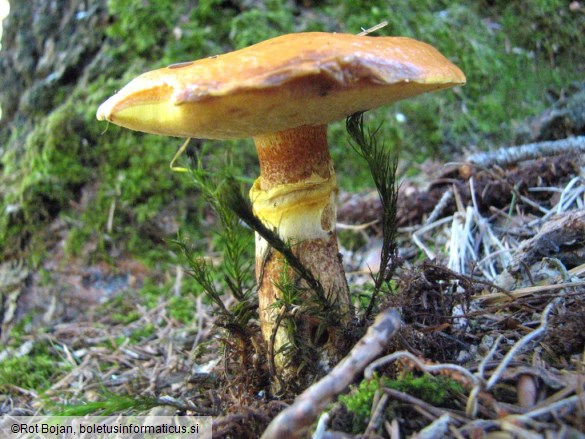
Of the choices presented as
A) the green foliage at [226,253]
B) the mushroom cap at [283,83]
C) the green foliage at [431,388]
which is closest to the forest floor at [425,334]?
the green foliage at [431,388]

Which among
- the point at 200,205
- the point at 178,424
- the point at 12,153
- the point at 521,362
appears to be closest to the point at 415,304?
the point at 521,362

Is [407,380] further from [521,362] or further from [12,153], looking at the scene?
[12,153]

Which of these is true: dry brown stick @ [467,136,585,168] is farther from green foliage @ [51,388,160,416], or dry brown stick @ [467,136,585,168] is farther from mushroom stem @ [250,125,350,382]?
green foliage @ [51,388,160,416]

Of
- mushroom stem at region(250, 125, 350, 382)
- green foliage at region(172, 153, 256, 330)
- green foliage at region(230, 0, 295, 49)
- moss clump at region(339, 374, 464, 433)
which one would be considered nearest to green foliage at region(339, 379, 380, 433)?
moss clump at region(339, 374, 464, 433)

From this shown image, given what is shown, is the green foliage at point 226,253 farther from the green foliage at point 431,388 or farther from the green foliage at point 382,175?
the green foliage at point 431,388

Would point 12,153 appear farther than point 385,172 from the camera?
Yes

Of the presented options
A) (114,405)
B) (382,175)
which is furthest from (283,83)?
(114,405)

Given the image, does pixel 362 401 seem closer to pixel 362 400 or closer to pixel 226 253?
pixel 362 400
